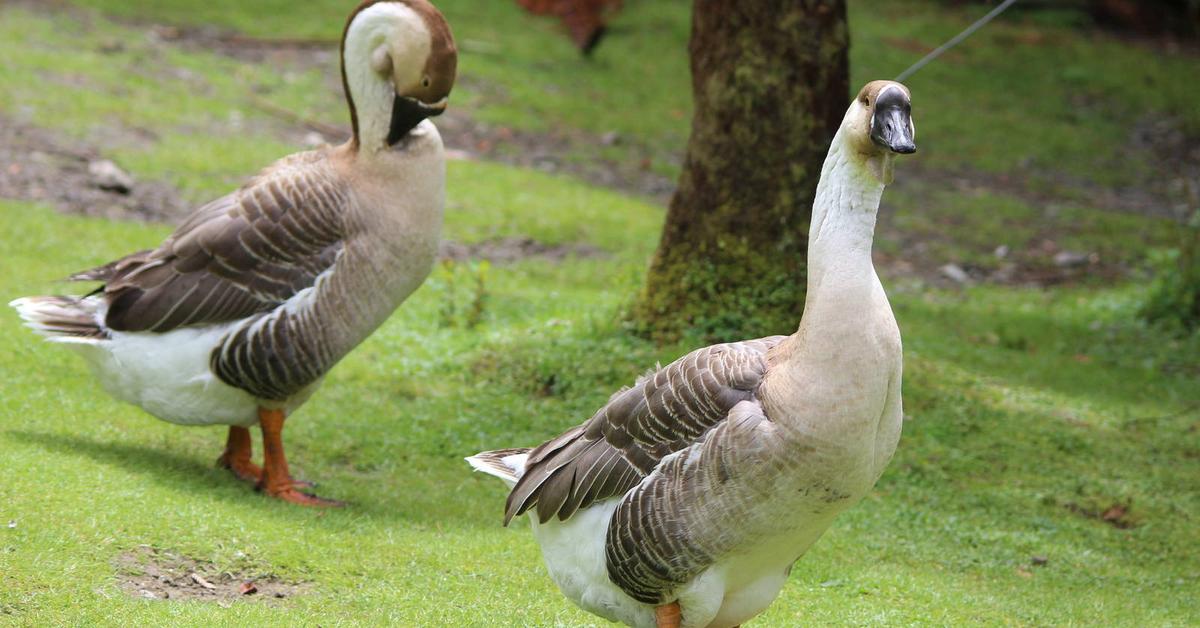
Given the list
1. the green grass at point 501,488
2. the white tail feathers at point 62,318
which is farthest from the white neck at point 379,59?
the green grass at point 501,488

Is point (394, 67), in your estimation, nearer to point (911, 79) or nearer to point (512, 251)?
point (512, 251)

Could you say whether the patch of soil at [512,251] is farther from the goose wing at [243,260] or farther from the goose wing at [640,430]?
the goose wing at [640,430]

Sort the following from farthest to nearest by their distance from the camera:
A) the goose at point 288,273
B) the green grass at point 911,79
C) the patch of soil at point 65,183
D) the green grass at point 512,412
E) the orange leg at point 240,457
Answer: the green grass at point 911,79 < the patch of soil at point 65,183 < the orange leg at point 240,457 < the goose at point 288,273 < the green grass at point 512,412

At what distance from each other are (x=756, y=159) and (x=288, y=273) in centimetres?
328

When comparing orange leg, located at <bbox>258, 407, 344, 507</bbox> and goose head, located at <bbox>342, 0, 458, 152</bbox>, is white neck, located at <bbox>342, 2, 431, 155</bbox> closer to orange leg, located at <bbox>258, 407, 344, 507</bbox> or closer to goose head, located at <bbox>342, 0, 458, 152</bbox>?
goose head, located at <bbox>342, 0, 458, 152</bbox>

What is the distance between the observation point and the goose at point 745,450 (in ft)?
13.3

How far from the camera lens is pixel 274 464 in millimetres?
6539

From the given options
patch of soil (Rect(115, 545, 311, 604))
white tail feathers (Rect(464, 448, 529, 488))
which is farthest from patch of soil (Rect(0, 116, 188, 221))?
white tail feathers (Rect(464, 448, 529, 488))

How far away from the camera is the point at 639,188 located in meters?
13.4

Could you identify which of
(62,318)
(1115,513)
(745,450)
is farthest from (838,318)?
(62,318)

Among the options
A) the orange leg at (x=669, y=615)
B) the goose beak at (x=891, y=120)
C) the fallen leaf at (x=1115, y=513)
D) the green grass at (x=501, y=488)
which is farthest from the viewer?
the fallen leaf at (x=1115, y=513)

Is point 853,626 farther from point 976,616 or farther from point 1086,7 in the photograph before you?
point 1086,7

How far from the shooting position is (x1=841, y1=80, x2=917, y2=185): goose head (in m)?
3.91

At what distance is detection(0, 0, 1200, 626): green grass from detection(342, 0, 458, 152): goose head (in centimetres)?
199
